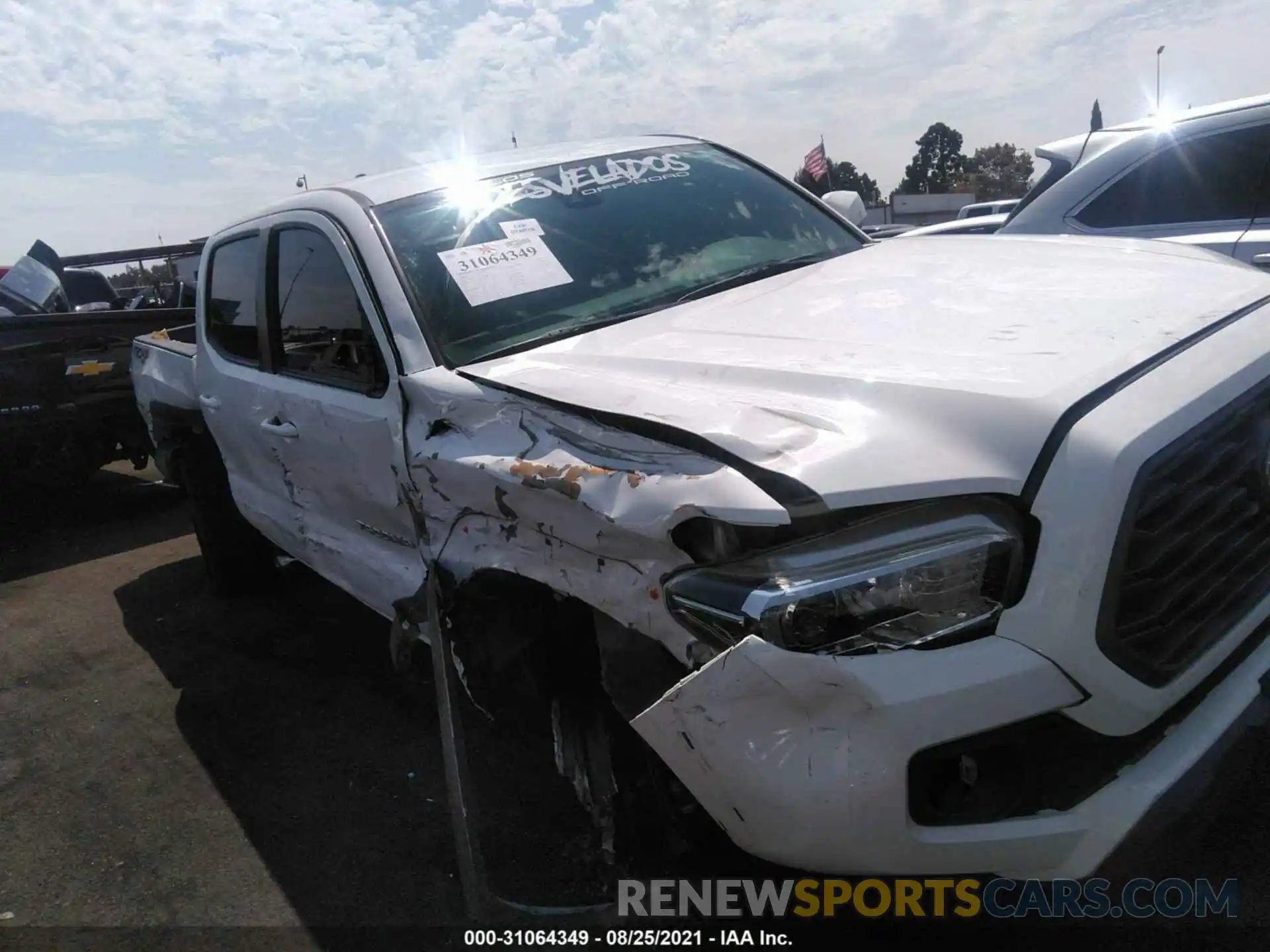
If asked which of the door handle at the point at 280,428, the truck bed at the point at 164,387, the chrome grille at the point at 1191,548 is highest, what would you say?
the chrome grille at the point at 1191,548

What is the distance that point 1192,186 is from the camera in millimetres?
4719

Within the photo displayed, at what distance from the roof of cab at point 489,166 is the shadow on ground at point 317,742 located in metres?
1.84

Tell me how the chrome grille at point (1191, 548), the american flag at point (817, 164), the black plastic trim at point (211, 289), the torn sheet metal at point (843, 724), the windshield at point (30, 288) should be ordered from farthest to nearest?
the american flag at point (817, 164), the windshield at point (30, 288), the black plastic trim at point (211, 289), the chrome grille at point (1191, 548), the torn sheet metal at point (843, 724)

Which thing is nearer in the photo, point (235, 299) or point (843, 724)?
point (843, 724)

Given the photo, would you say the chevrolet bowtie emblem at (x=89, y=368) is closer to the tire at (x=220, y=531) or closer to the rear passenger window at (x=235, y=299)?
the tire at (x=220, y=531)

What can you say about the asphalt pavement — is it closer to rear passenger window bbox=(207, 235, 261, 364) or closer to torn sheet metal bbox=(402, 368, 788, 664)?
torn sheet metal bbox=(402, 368, 788, 664)

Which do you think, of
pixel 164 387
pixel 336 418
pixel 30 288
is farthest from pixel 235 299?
pixel 30 288

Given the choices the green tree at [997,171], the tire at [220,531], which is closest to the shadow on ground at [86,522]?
the tire at [220,531]

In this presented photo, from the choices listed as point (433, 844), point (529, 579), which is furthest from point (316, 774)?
point (529, 579)

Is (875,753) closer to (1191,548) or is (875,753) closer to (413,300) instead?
(1191,548)

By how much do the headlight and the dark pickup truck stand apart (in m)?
5.85

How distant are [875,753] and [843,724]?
0.22 feet

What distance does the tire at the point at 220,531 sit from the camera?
491cm
